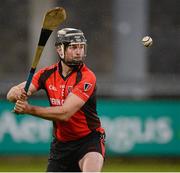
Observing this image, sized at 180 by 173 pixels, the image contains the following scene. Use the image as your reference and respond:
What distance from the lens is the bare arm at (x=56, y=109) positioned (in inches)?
333

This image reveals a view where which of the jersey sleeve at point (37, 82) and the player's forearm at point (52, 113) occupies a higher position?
the jersey sleeve at point (37, 82)

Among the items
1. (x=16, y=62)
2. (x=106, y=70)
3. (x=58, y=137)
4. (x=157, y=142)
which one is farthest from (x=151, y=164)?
(x=58, y=137)

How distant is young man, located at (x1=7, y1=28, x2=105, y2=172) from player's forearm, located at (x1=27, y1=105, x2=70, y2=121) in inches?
6.7

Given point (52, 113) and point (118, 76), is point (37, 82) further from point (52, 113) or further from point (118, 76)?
point (118, 76)

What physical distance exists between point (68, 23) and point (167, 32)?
1.99 m

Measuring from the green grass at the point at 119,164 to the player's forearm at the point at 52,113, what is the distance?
6176 mm

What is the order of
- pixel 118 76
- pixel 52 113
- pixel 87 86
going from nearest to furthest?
pixel 52 113
pixel 87 86
pixel 118 76

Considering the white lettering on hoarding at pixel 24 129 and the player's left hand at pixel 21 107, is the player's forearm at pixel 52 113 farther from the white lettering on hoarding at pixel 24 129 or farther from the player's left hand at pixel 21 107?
the white lettering on hoarding at pixel 24 129

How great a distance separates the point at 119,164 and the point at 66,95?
6627mm

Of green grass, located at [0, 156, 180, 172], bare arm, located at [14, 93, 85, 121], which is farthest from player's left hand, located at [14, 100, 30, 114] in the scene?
green grass, located at [0, 156, 180, 172]

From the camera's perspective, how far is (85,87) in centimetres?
884

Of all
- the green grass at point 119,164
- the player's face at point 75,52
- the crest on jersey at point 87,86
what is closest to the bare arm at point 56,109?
the crest on jersey at point 87,86

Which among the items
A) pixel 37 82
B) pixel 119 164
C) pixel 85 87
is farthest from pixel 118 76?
pixel 85 87

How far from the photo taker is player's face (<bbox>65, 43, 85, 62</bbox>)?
891cm
